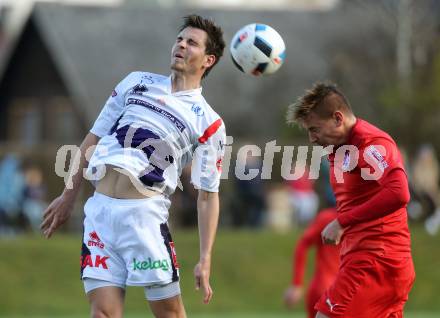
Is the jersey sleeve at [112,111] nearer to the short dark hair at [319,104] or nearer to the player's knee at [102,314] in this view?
the short dark hair at [319,104]

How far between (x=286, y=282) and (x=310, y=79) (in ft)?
62.1

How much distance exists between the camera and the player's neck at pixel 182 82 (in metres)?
7.04

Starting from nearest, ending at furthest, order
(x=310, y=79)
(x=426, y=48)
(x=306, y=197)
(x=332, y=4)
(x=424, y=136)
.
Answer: (x=306, y=197), (x=424, y=136), (x=426, y=48), (x=310, y=79), (x=332, y=4)

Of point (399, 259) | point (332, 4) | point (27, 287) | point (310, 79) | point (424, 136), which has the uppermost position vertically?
point (332, 4)

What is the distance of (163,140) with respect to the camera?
22.6 feet

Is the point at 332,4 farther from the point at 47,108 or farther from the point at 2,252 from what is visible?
the point at 2,252

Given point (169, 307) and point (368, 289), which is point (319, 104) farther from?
point (169, 307)

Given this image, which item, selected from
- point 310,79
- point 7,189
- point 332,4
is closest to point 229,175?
point 7,189

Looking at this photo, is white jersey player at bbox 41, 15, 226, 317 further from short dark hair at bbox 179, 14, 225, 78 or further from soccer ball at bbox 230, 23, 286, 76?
soccer ball at bbox 230, 23, 286, 76

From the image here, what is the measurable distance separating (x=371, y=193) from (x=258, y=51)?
5.38ft

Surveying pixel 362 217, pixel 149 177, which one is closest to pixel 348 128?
pixel 362 217

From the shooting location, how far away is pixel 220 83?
36.5 metres

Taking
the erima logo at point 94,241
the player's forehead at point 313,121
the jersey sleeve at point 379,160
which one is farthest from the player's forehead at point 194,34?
the erima logo at point 94,241

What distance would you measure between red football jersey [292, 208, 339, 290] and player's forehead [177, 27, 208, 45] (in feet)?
7.94
